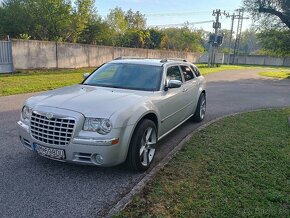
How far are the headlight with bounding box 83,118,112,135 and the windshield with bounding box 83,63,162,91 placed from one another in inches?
53.1

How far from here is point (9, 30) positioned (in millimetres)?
29125

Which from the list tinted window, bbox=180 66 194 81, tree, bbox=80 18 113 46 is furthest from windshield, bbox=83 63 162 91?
tree, bbox=80 18 113 46

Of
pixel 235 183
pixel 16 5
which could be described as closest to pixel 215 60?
pixel 16 5

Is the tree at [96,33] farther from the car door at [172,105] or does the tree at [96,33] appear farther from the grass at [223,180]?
the grass at [223,180]

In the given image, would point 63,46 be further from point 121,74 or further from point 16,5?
point 121,74

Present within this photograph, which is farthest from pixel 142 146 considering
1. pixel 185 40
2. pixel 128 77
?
pixel 185 40

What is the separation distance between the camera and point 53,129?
366cm

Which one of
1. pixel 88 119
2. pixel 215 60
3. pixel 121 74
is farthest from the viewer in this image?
pixel 215 60

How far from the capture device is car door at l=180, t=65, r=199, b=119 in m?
6.15

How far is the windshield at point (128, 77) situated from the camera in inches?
193

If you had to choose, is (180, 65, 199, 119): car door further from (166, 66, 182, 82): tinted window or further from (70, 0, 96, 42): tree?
(70, 0, 96, 42): tree

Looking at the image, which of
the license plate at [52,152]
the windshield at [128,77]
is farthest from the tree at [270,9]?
the license plate at [52,152]

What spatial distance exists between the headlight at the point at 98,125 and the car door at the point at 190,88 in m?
2.63

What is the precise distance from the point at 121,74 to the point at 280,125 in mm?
4380
